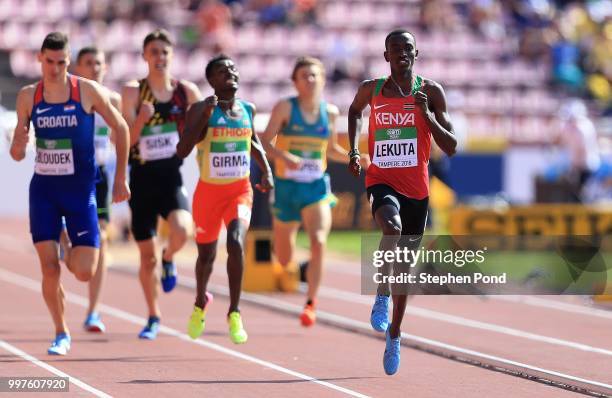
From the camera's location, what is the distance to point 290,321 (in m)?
13.1

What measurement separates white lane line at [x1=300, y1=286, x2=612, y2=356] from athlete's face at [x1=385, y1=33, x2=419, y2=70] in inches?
123

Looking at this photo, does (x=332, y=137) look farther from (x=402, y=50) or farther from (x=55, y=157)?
(x=402, y=50)

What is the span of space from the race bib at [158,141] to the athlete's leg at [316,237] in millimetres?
1780

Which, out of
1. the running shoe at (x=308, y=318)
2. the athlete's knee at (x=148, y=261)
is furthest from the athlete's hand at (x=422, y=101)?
the running shoe at (x=308, y=318)

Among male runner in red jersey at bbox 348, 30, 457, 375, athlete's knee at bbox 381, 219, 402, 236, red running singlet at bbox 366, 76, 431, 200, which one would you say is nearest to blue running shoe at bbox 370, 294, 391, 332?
male runner in red jersey at bbox 348, 30, 457, 375

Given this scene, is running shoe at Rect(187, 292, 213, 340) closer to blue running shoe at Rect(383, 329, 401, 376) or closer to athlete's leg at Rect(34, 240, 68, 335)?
athlete's leg at Rect(34, 240, 68, 335)

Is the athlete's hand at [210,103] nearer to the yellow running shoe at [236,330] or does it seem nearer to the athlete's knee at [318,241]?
the yellow running shoe at [236,330]

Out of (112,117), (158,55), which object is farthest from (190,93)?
(112,117)

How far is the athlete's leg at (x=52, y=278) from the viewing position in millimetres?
9875

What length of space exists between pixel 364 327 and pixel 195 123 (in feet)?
9.75

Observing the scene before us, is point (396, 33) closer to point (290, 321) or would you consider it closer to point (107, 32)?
point (290, 321)

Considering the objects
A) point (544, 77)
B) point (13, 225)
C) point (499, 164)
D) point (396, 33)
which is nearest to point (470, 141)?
point (499, 164)

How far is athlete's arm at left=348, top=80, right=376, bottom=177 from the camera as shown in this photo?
9102mm

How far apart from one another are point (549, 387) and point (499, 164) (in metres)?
19.2
